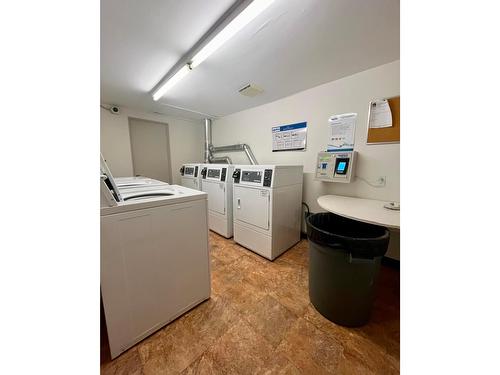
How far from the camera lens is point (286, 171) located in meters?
2.11

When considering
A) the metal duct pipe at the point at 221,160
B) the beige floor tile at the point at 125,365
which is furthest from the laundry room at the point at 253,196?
the metal duct pipe at the point at 221,160

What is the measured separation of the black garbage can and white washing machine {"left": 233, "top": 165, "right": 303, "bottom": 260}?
0.73 metres

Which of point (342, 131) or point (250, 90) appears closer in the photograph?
point (342, 131)

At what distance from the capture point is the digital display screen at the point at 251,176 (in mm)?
2075

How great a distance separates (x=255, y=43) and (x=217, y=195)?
1906 millimetres

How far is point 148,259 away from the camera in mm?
1091

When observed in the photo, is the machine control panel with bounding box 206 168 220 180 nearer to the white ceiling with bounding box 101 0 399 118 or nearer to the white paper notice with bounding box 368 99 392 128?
the white ceiling with bounding box 101 0 399 118

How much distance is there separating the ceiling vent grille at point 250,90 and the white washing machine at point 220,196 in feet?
3.37

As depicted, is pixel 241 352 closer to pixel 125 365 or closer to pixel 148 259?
pixel 125 365

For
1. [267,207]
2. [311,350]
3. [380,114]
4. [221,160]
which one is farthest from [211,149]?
[311,350]

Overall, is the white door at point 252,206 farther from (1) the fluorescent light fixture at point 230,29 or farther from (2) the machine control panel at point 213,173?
(1) the fluorescent light fixture at point 230,29

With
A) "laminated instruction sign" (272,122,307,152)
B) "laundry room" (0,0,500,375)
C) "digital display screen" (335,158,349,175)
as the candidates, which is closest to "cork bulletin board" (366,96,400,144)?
"laundry room" (0,0,500,375)

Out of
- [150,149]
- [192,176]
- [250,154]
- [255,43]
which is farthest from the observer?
[150,149]
